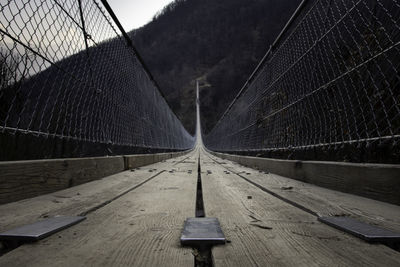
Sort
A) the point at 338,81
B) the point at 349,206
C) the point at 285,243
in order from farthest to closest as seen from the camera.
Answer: the point at 338,81 < the point at 349,206 < the point at 285,243

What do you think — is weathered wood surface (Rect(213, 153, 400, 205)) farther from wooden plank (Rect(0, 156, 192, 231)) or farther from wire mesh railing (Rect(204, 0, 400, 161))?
wooden plank (Rect(0, 156, 192, 231))

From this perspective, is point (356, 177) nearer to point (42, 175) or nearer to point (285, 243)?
point (285, 243)

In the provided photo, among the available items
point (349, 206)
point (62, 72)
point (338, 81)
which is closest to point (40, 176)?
point (62, 72)

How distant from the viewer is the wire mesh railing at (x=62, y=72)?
1487 mm

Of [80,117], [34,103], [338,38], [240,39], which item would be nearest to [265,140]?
[338,38]

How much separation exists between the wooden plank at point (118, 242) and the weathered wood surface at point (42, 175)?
425 millimetres

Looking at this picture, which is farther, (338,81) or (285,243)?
(338,81)

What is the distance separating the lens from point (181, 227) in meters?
0.91

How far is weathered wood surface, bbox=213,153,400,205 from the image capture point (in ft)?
4.04

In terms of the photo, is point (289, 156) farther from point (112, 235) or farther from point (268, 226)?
point (112, 235)

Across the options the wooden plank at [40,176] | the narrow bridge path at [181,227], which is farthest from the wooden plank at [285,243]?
the wooden plank at [40,176]

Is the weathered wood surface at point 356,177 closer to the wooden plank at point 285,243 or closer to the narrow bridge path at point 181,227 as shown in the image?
the narrow bridge path at point 181,227

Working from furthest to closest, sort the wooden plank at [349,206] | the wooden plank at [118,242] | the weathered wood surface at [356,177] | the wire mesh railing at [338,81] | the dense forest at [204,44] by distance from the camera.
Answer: the dense forest at [204,44] < the wire mesh railing at [338,81] < the weathered wood surface at [356,177] < the wooden plank at [349,206] < the wooden plank at [118,242]

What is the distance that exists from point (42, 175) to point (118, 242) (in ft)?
3.01
